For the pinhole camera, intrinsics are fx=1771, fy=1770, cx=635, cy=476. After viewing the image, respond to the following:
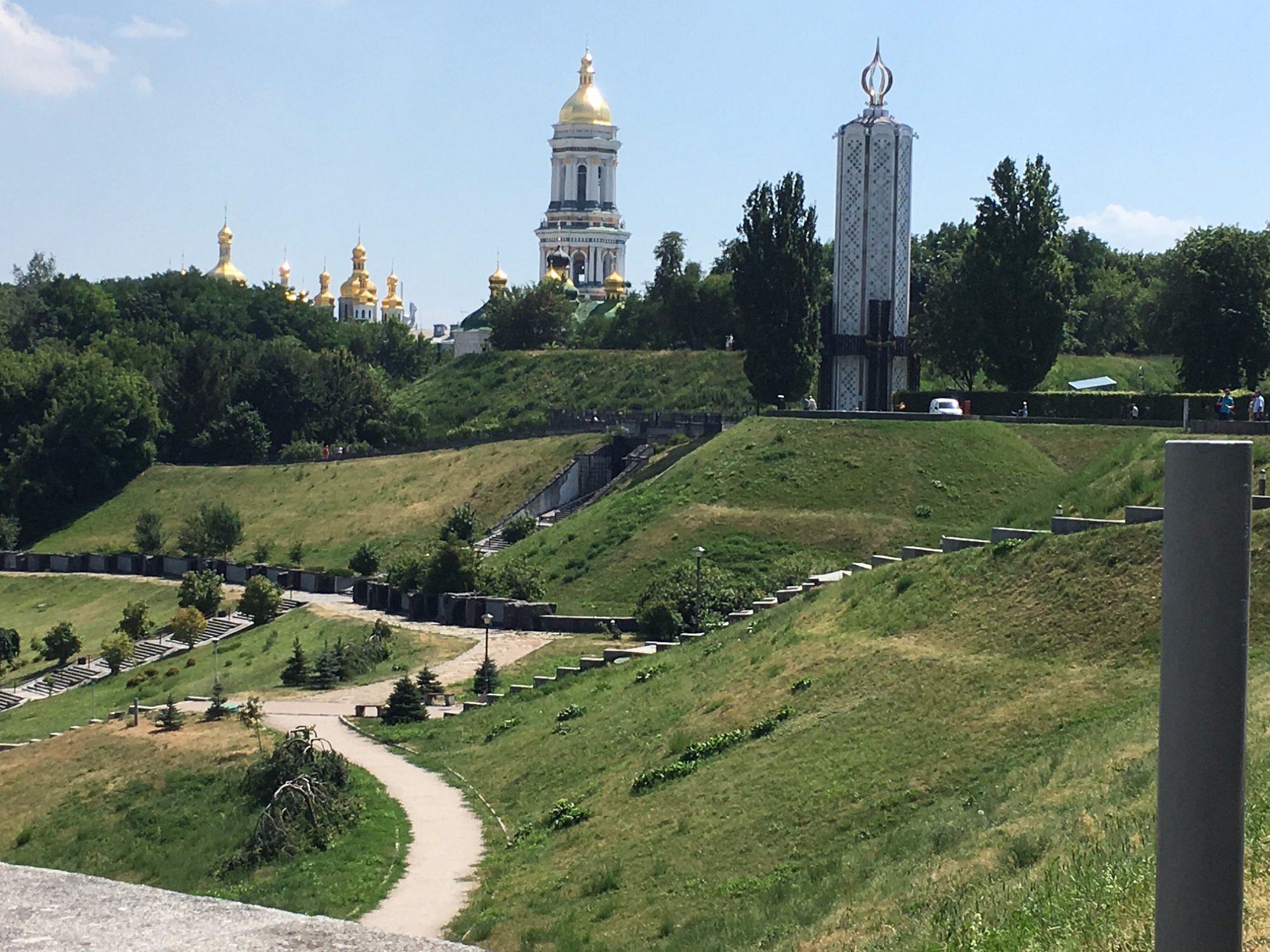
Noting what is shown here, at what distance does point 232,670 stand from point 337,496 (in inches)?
1013

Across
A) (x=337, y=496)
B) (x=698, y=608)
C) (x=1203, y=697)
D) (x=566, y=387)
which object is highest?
(x=566, y=387)

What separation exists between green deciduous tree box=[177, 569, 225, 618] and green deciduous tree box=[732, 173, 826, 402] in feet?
62.6

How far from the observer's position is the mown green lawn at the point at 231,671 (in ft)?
133

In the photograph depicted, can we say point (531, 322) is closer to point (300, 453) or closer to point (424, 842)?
point (300, 453)

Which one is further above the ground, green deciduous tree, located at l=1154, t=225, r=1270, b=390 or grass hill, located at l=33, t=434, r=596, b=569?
green deciduous tree, located at l=1154, t=225, r=1270, b=390

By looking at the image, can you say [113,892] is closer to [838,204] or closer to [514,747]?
[514,747]

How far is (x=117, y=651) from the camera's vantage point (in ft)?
158

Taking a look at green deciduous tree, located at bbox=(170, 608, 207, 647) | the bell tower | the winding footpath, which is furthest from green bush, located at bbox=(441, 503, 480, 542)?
the bell tower

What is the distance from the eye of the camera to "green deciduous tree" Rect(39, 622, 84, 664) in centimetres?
4978

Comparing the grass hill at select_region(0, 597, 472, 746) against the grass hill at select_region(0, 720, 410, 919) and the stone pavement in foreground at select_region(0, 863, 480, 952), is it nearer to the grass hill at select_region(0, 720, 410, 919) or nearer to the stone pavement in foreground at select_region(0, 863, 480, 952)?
the grass hill at select_region(0, 720, 410, 919)

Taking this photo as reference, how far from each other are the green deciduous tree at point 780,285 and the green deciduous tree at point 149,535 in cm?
2389

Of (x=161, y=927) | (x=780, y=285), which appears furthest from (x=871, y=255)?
(x=161, y=927)

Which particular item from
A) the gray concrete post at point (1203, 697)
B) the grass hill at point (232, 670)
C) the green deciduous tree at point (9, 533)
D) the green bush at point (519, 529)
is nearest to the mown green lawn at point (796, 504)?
the grass hill at point (232, 670)

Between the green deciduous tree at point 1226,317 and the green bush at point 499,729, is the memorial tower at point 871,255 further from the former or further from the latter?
the green bush at point 499,729
